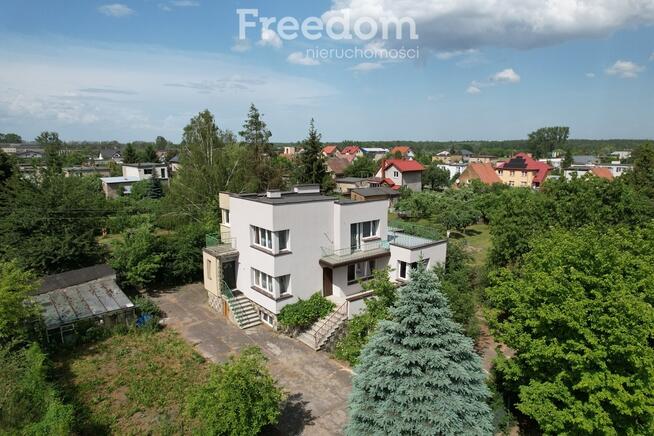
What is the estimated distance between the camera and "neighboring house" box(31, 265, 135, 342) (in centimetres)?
1977

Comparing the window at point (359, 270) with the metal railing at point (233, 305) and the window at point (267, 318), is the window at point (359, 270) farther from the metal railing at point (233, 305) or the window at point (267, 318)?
the metal railing at point (233, 305)

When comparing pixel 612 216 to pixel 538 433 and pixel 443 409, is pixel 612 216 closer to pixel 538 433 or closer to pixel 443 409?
pixel 538 433

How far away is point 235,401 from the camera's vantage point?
11.9m

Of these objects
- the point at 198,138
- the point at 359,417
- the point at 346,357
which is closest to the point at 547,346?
the point at 359,417

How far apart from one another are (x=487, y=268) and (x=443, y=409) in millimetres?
17778

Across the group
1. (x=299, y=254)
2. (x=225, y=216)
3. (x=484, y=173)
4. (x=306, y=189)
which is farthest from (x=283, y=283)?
(x=484, y=173)

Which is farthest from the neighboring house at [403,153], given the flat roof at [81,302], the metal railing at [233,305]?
the flat roof at [81,302]

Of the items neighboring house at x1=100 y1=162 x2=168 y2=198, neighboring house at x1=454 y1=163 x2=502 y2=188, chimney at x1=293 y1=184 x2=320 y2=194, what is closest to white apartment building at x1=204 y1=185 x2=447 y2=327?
chimney at x1=293 y1=184 x2=320 y2=194

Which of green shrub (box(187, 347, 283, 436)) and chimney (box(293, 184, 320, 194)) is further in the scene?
chimney (box(293, 184, 320, 194))

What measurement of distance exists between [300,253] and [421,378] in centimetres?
1087

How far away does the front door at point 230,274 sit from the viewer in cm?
2448

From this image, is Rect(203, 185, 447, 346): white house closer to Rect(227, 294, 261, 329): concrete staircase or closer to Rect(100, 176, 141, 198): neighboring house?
Rect(227, 294, 261, 329): concrete staircase

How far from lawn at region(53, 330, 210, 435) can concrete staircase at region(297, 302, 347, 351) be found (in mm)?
5135

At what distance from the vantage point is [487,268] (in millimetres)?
27078
